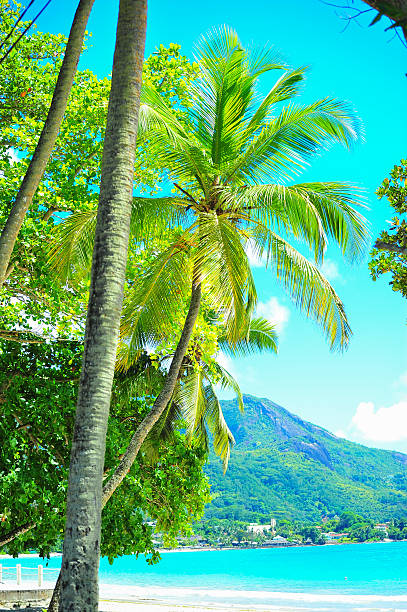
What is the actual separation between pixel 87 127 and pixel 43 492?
6.73 metres

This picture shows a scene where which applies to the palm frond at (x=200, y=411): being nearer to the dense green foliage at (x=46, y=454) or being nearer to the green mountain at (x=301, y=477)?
the dense green foliage at (x=46, y=454)

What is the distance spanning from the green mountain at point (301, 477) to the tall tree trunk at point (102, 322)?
8409 cm

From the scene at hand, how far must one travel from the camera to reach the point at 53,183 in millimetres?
11250

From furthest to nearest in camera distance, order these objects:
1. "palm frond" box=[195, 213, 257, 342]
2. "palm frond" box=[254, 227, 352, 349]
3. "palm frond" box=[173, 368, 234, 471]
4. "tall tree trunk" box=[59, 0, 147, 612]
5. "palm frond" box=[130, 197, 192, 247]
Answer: "palm frond" box=[173, 368, 234, 471]
"palm frond" box=[130, 197, 192, 247]
"palm frond" box=[254, 227, 352, 349]
"palm frond" box=[195, 213, 257, 342]
"tall tree trunk" box=[59, 0, 147, 612]

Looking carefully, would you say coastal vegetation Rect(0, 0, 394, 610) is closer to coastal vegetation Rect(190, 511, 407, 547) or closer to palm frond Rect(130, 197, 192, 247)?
palm frond Rect(130, 197, 192, 247)

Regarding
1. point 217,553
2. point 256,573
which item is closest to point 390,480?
point 217,553

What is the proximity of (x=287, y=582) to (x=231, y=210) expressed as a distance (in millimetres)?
58439

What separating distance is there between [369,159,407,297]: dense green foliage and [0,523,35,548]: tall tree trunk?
7588 mm

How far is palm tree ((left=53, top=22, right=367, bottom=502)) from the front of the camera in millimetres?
8555

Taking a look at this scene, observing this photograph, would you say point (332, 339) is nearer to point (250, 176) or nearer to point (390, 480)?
point (250, 176)

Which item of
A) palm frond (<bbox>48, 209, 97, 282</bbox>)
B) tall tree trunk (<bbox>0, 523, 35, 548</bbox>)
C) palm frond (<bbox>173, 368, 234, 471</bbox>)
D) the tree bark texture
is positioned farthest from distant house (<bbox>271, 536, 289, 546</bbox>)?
the tree bark texture

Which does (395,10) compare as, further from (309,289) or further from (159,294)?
(159,294)

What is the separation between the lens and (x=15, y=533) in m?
10.5

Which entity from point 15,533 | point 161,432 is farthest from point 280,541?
point 15,533
